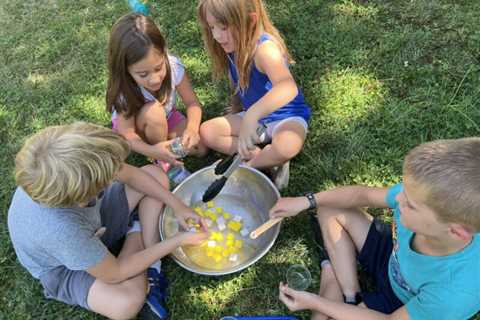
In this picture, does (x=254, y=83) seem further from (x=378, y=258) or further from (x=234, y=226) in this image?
(x=378, y=258)

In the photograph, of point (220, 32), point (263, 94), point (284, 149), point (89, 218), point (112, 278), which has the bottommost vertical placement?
point (112, 278)

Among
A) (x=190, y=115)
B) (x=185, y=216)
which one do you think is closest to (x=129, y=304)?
(x=185, y=216)

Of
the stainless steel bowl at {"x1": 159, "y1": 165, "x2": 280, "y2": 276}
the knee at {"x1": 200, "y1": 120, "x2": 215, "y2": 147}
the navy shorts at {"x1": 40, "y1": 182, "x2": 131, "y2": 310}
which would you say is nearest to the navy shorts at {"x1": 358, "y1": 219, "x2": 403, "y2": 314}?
the stainless steel bowl at {"x1": 159, "y1": 165, "x2": 280, "y2": 276}

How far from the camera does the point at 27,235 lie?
184 cm

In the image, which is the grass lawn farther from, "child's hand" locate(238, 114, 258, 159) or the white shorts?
"child's hand" locate(238, 114, 258, 159)

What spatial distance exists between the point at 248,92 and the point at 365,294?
1.25m

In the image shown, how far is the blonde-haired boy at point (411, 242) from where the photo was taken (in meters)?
1.37

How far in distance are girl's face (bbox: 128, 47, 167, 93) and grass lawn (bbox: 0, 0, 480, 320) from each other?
0.64 metres

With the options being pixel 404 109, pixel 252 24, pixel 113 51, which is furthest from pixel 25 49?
pixel 404 109

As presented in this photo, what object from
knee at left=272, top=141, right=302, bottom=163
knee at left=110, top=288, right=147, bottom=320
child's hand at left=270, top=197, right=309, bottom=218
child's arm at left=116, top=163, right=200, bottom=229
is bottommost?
knee at left=110, top=288, right=147, bottom=320

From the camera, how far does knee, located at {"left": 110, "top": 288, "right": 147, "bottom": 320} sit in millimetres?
2082

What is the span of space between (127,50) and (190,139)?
653mm

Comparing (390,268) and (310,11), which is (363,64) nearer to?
(310,11)

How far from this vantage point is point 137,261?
6.73 ft
